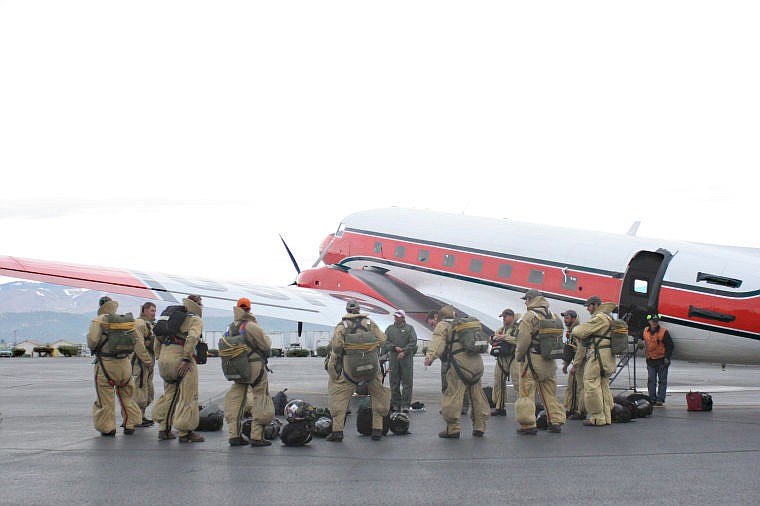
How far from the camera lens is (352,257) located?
83.4 ft

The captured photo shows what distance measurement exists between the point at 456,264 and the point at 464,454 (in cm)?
1141

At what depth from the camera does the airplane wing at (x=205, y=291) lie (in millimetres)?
16422

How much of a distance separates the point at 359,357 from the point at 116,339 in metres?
3.78

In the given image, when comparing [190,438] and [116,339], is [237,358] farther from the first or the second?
[116,339]

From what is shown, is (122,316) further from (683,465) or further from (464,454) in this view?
(683,465)

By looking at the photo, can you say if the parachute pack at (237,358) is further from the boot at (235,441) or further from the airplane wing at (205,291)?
the airplane wing at (205,291)

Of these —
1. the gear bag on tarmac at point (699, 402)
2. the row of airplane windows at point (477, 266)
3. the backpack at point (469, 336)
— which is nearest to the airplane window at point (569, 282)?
the row of airplane windows at point (477, 266)

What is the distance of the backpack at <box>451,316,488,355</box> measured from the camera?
43.9 ft


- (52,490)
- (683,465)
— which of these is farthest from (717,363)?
(52,490)

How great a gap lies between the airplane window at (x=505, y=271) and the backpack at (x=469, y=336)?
25.5ft

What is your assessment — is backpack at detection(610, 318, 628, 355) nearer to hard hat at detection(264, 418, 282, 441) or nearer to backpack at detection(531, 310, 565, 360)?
backpack at detection(531, 310, 565, 360)

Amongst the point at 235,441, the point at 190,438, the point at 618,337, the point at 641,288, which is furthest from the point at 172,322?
the point at 641,288

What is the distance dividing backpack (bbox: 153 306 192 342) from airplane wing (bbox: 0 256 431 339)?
3733 millimetres

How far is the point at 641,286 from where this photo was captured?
18.6 m
